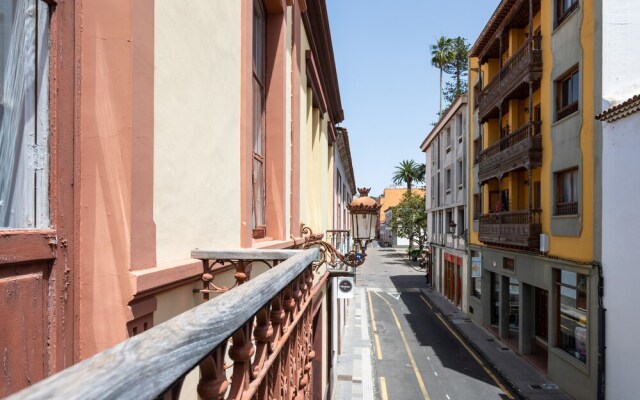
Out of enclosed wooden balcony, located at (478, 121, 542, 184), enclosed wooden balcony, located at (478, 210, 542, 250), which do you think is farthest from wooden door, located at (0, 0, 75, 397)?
enclosed wooden balcony, located at (478, 121, 542, 184)

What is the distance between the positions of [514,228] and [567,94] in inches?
213

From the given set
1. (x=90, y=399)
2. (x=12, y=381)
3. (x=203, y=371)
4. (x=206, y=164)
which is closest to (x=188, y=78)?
(x=206, y=164)

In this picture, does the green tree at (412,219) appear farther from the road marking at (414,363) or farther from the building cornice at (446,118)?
the road marking at (414,363)

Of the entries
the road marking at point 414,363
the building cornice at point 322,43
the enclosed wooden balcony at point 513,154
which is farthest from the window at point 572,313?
the building cornice at point 322,43

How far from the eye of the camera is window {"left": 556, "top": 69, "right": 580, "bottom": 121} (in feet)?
48.3

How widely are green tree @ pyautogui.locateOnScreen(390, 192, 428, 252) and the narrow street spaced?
833 inches

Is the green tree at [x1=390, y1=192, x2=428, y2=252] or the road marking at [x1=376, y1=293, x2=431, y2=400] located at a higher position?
the green tree at [x1=390, y1=192, x2=428, y2=252]

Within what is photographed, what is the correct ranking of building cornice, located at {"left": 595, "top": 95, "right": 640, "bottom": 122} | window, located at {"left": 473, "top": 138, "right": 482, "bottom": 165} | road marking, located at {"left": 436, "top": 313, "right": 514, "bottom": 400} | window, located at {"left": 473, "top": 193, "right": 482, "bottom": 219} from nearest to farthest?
building cornice, located at {"left": 595, "top": 95, "right": 640, "bottom": 122} → road marking, located at {"left": 436, "top": 313, "right": 514, "bottom": 400} → window, located at {"left": 473, "top": 193, "right": 482, "bottom": 219} → window, located at {"left": 473, "top": 138, "right": 482, "bottom": 165}

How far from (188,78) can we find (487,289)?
75.8 feet

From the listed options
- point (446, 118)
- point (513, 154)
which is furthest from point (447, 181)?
point (513, 154)

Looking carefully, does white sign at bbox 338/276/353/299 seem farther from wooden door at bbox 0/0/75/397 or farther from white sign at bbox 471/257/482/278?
wooden door at bbox 0/0/75/397

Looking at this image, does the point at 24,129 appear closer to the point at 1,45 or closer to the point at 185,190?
the point at 1,45

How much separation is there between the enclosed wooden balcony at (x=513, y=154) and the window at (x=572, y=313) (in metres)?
4.40

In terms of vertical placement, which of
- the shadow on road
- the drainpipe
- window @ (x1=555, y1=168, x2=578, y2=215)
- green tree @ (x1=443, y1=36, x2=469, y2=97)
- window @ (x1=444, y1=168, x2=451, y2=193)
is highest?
green tree @ (x1=443, y1=36, x2=469, y2=97)
